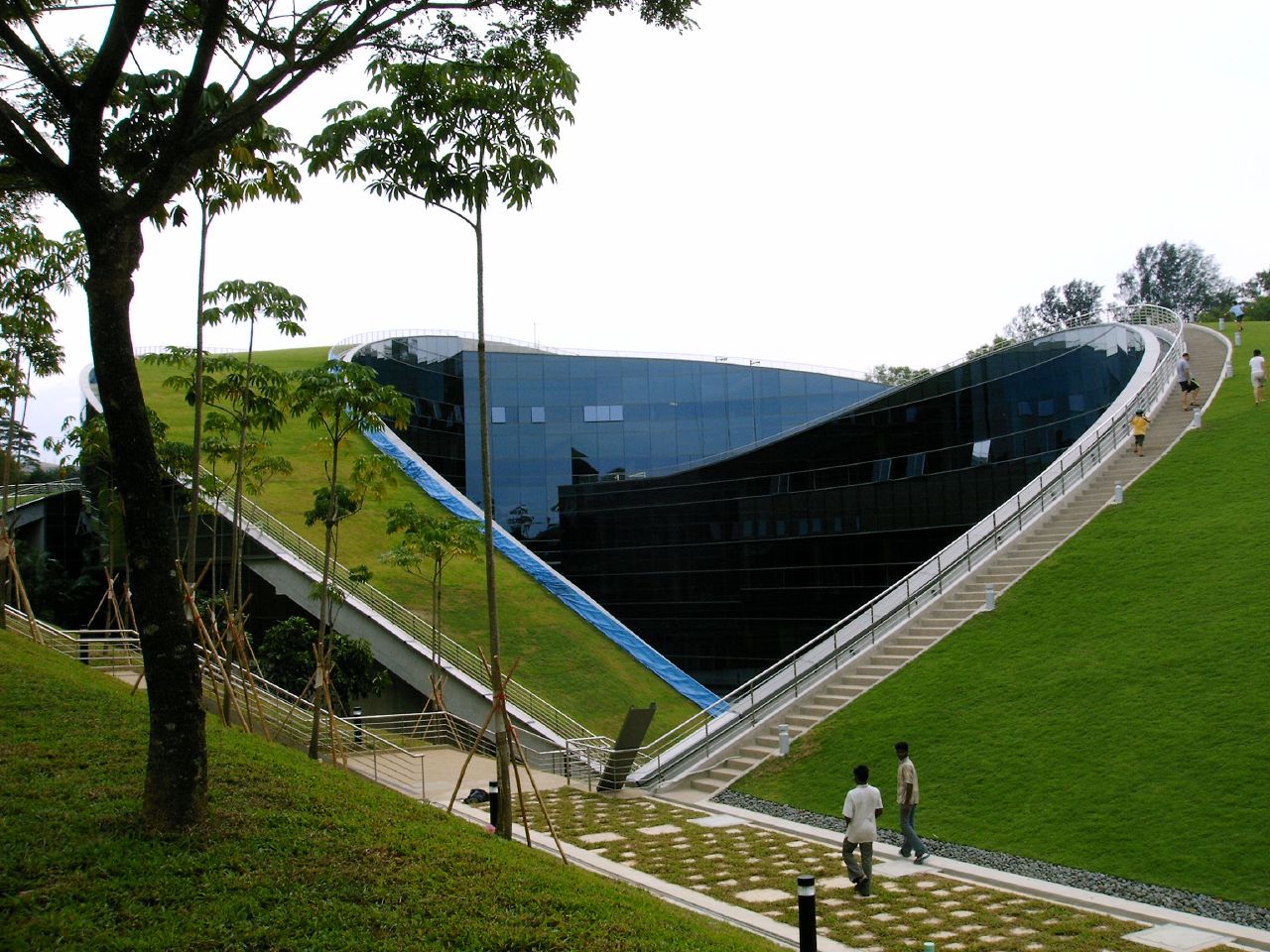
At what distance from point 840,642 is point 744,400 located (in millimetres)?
27029

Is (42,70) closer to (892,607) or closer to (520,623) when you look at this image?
(892,607)

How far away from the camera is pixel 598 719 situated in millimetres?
29500

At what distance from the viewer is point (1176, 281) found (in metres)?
98.5

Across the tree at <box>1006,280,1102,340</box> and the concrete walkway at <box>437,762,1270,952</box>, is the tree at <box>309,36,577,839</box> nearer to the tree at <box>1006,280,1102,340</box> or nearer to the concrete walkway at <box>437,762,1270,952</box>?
the concrete walkway at <box>437,762,1270,952</box>

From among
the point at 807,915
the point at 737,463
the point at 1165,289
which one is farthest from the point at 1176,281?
the point at 807,915

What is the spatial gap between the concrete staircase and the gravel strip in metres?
3.81

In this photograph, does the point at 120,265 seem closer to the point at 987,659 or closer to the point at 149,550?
the point at 149,550

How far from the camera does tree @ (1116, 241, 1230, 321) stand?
95750mm

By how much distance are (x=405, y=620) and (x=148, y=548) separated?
73.0ft

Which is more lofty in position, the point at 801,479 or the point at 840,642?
the point at 801,479

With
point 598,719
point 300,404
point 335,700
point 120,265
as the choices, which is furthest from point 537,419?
point 120,265

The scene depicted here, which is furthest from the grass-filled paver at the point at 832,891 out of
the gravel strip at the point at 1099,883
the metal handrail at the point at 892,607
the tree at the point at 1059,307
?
the tree at the point at 1059,307

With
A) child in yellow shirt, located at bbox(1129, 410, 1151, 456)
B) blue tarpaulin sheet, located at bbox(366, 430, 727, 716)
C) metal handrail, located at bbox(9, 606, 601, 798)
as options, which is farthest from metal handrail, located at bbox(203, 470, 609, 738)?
child in yellow shirt, located at bbox(1129, 410, 1151, 456)

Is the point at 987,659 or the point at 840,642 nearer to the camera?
the point at 987,659
